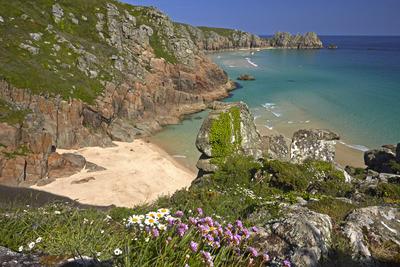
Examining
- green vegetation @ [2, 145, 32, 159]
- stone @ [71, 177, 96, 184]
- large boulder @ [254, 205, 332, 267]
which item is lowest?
stone @ [71, 177, 96, 184]

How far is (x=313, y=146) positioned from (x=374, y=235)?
11927 millimetres

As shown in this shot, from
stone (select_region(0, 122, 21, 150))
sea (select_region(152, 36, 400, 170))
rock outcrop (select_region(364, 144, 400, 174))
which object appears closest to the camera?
rock outcrop (select_region(364, 144, 400, 174))

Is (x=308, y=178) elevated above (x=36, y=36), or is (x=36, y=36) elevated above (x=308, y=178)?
(x=36, y=36)

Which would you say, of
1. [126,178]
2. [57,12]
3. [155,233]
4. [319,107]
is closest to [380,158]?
[126,178]

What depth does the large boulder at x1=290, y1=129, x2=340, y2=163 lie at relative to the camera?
17.6m

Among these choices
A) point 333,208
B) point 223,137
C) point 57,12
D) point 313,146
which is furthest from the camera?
point 57,12

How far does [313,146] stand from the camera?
17766 mm

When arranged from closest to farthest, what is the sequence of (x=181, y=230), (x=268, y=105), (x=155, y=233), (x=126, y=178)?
(x=155, y=233)
(x=181, y=230)
(x=126, y=178)
(x=268, y=105)

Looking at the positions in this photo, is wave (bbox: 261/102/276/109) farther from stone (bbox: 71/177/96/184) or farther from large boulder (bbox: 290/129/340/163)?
large boulder (bbox: 290/129/340/163)

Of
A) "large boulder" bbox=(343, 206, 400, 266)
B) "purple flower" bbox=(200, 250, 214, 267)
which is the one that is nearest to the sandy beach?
"large boulder" bbox=(343, 206, 400, 266)

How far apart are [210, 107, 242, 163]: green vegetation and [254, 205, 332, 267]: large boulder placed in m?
10.0

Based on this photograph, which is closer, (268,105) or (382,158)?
(382,158)

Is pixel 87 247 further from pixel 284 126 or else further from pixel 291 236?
pixel 284 126

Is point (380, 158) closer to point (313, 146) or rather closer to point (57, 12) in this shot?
point (313, 146)
